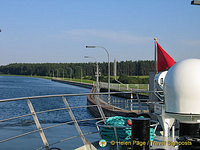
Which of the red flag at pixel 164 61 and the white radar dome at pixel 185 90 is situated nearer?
the white radar dome at pixel 185 90

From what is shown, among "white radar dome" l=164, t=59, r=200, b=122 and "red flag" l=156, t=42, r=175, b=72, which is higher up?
"red flag" l=156, t=42, r=175, b=72

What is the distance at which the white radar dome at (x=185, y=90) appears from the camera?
634 cm

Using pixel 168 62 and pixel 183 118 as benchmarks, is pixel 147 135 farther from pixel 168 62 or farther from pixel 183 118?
pixel 168 62

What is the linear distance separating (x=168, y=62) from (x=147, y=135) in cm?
891

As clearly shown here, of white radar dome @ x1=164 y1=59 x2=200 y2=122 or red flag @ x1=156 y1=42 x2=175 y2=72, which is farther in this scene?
red flag @ x1=156 y1=42 x2=175 y2=72

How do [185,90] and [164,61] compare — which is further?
[164,61]

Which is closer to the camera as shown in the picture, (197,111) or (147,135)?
(147,135)

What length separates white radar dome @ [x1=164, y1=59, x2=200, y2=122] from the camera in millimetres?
A: 6336

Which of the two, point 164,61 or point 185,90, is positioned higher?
point 164,61

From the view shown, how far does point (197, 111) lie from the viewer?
Answer: 6.34m

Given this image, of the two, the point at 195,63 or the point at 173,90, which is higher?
the point at 195,63

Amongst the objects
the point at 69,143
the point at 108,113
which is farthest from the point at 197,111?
the point at 108,113

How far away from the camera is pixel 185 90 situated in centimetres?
640

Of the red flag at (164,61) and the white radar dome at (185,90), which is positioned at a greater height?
the red flag at (164,61)
